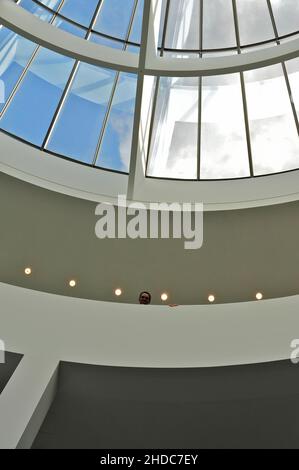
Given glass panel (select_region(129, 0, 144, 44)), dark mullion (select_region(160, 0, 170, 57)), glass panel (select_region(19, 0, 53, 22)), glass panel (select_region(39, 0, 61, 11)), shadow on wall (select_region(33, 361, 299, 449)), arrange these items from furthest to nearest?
glass panel (select_region(129, 0, 144, 44)), glass panel (select_region(39, 0, 61, 11)), dark mullion (select_region(160, 0, 170, 57)), glass panel (select_region(19, 0, 53, 22)), shadow on wall (select_region(33, 361, 299, 449))

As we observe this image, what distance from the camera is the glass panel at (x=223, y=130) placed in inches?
551

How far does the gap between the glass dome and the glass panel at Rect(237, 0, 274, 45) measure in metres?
0.02

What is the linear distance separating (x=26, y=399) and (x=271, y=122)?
869 centimetres

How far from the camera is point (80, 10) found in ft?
43.9

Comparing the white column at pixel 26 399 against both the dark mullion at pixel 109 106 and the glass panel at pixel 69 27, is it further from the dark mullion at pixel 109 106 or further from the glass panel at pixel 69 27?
the glass panel at pixel 69 27

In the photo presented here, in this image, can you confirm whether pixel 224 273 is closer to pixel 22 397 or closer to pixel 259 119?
pixel 259 119

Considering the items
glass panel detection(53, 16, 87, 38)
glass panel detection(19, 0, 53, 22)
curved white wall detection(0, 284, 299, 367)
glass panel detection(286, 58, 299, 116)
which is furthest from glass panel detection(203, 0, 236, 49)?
curved white wall detection(0, 284, 299, 367)

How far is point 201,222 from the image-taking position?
15.5m

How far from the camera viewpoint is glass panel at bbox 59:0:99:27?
13344 millimetres

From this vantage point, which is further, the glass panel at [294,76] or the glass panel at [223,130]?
the glass panel at [223,130]

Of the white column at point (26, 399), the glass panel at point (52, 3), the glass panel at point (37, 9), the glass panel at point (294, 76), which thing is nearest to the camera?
the white column at point (26, 399)

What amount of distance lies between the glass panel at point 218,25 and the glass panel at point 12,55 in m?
3.90

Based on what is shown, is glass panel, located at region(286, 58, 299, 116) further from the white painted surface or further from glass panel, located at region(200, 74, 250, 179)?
glass panel, located at region(200, 74, 250, 179)

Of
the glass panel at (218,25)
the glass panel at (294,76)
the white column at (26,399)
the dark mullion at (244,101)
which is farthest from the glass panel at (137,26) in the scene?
the white column at (26,399)
